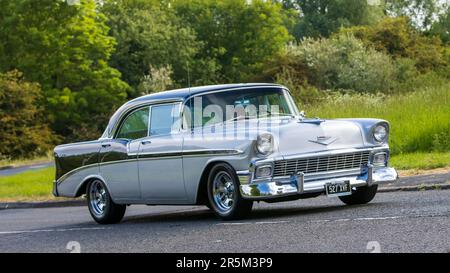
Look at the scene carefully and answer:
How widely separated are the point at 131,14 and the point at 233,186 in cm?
6817

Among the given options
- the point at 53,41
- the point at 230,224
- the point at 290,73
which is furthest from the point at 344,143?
the point at 53,41

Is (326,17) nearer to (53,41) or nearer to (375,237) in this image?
A: (53,41)

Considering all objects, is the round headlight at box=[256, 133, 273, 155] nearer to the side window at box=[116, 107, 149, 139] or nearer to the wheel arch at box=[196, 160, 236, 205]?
the wheel arch at box=[196, 160, 236, 205]

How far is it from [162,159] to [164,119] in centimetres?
67

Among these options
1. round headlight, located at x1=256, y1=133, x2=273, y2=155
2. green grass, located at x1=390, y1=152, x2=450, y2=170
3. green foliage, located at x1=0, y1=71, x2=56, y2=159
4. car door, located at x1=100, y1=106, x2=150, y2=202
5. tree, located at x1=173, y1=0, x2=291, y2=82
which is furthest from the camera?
tree, located at x1=173, y1=0, x2=291, y2=82

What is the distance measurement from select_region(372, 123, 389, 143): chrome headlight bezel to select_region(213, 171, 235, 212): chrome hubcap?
2065 millimetres

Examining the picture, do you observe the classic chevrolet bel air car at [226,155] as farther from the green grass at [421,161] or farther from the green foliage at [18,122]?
the green foliage at [18,122]

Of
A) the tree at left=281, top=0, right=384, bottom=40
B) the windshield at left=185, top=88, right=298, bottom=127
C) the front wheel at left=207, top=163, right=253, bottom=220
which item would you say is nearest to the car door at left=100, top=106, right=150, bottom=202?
the windshield at left=185, top=88, right=298, bottom=127

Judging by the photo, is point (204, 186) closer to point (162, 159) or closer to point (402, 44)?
point (162, 159)

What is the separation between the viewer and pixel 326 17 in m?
89.9

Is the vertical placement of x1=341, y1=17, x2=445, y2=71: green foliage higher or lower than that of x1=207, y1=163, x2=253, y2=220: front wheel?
higher

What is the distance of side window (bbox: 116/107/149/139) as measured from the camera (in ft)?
44.9

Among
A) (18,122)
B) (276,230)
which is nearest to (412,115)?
(276,230)

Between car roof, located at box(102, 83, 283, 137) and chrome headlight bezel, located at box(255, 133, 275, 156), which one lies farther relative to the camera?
car roof, located at box(102, 83, 283, 137)
